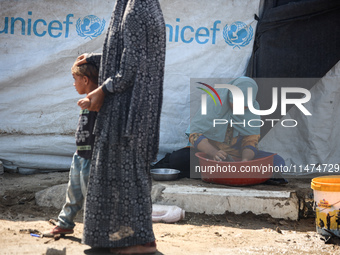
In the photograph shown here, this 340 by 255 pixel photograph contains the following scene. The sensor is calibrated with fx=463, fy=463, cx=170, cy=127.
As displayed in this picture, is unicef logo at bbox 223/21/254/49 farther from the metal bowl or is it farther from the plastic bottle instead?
the plastic bottle

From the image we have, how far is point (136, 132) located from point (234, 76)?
9.82ft

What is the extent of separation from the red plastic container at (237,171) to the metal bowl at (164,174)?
0.96 ft

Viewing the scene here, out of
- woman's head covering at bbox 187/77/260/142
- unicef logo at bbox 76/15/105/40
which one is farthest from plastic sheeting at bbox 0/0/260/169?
woman's head covering at bbox 187/77/260/142

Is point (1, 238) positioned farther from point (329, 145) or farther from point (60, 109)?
point (329, 145)

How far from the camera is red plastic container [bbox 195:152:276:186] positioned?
4.31 m

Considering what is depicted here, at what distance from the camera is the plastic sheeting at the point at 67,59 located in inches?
209

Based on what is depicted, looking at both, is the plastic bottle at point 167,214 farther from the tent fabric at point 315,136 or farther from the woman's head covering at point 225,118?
the tent fabric at point 315,136

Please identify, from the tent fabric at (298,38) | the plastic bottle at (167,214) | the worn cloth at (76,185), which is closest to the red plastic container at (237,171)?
the plastic bottle at (167,214)

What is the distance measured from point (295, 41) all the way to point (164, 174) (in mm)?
2134

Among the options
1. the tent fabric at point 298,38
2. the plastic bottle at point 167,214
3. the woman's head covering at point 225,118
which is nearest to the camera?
the plastic bottle at point 167,214

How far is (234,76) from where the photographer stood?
545cm

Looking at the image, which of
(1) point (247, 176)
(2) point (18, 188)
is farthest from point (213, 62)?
(2) point (18, 188)

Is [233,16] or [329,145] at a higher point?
[233,16]

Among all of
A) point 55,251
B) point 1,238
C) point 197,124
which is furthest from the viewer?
point 197,124
